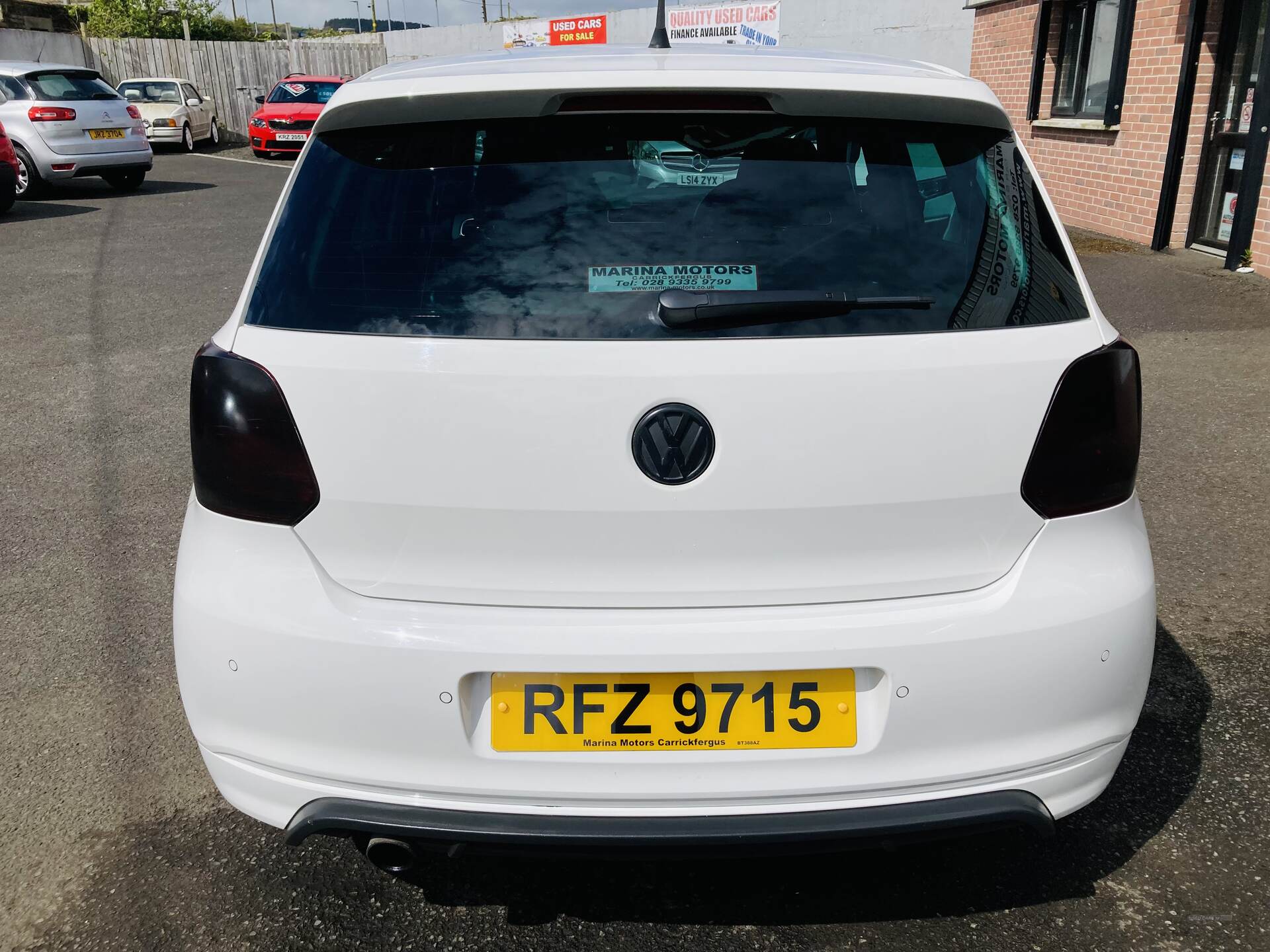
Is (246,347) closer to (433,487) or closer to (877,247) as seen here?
(433,487)

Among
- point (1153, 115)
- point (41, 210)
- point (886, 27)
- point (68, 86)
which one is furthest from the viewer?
point (886, 27)

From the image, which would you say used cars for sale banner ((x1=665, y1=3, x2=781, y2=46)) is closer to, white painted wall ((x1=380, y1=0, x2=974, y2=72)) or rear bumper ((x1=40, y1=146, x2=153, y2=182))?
white painted wall ((x1=380, y1=0, x2=974, y2=72))

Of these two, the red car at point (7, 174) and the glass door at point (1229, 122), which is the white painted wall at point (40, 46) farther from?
the glass door at point (1229, 122)

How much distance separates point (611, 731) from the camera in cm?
188

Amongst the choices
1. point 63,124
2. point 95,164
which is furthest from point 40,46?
point 63,124

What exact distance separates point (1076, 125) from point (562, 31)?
21491 mm

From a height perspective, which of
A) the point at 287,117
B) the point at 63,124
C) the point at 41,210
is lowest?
the point at 41,210

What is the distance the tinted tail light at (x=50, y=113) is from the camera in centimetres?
1502

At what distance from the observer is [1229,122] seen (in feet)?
31.6

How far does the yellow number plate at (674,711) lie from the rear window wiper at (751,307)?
577 millimetres

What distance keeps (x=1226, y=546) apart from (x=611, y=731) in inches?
123

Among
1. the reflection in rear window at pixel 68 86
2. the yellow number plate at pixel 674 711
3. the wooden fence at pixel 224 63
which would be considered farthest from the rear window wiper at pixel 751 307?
the wooden fence at pixel 224 63

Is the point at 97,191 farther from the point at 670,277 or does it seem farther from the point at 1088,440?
the point at 1088,440

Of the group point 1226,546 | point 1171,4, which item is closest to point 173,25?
point 1171,4
